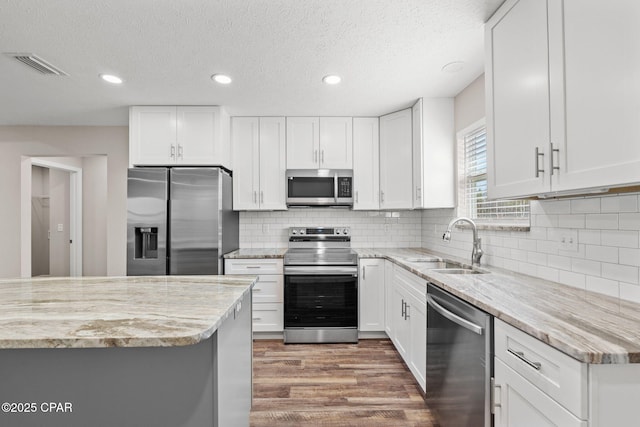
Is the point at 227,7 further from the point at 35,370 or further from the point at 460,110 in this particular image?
the point at 460,110

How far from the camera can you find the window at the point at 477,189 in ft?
7.57

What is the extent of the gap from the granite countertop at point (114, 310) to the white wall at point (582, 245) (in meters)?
1.67

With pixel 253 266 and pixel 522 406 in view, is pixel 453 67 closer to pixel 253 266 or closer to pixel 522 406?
pixel 522 406

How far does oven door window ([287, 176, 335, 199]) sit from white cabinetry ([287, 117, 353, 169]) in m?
0.15

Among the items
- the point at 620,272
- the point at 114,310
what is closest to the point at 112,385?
the point at 114,310

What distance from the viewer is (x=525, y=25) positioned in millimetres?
1533

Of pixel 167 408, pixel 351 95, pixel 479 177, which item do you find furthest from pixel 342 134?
pixel 167 408

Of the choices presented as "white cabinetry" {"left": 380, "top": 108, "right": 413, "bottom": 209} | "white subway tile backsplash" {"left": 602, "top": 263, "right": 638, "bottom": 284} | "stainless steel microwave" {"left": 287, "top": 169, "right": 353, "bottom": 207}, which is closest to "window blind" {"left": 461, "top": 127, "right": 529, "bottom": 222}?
"white cabinetry" {"left": 380, "top": 108, "right": 413, "bottom": 209}

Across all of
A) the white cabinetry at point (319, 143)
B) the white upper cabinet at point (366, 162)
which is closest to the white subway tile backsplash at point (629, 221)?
the white upper cabinet at point (366, 162)

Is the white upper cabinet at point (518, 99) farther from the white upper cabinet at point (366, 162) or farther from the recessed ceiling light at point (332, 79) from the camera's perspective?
the white upper cabinet at point (366, 162)

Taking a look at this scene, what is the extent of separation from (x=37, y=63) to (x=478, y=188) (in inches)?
139

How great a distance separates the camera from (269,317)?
3.29 m

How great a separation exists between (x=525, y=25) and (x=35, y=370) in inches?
95.5

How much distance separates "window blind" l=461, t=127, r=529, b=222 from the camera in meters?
2.36
